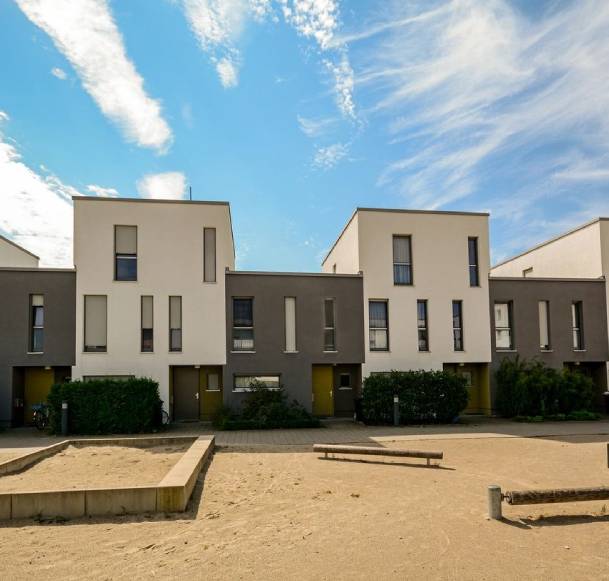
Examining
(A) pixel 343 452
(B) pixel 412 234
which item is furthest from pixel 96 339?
(B) pixel 412 234

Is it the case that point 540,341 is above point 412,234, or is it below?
below

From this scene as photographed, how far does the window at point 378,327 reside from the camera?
18.8 meters

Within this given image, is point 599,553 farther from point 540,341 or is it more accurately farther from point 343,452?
point 540,341

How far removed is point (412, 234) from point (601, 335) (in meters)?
8.37

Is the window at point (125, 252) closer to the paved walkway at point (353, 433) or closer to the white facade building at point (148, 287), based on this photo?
the white facade building at point (148, 287)

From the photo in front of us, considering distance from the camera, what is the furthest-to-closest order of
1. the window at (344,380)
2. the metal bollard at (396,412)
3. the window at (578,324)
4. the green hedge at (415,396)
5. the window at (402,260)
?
the window at (578,324)
the window at (344,380)
the window at (402,260)
the green hedge at (415,396)
the metal bollard at (396,412)

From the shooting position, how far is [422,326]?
62.8 ft

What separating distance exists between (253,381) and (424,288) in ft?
23.1

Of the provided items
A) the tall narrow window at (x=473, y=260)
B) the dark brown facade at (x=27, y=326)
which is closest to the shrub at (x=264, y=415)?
the dark brown facade at (x=27, y=326)

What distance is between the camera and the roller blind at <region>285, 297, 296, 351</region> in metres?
18.1

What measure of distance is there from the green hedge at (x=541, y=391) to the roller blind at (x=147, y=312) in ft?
41.0

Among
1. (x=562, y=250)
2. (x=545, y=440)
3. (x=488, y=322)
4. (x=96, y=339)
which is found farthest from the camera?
(x=562, y=250)

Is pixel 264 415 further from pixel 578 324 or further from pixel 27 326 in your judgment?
pixel 578 324

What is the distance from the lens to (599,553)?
5.51m
